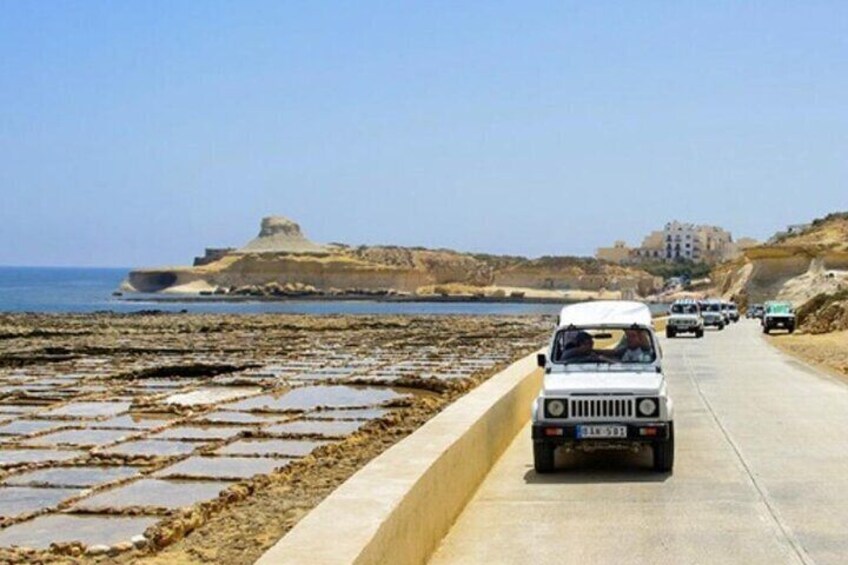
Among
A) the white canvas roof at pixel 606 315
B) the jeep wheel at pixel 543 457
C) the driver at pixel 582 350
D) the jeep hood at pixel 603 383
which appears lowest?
the jeep wheel at pixel 543 457

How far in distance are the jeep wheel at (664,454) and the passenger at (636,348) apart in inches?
49.6

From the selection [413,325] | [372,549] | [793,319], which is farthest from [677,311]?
[372,549]

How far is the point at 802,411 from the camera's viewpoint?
19078 mm

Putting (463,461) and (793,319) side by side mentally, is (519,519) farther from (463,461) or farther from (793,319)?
(793,319)

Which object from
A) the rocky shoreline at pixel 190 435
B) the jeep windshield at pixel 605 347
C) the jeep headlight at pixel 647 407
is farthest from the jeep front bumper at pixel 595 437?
the rocky shoreline at pixel 190 435

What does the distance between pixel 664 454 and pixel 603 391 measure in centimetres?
92

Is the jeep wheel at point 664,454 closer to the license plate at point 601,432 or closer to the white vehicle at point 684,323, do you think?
the license plate at point 601,432

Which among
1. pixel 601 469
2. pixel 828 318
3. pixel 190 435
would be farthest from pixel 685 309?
pixel 601 469

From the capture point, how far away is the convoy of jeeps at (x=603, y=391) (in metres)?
12.5

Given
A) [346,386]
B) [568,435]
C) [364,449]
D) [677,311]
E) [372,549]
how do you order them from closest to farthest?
1. [372,549]
2. [568,435]
3. [364,449]
4. [346,386]
5. [677,311]

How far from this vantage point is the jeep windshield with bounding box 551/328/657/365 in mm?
13648

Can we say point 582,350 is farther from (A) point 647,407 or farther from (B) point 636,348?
(A) point 647,407

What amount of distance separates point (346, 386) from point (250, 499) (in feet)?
47.1

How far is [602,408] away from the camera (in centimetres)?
1255
